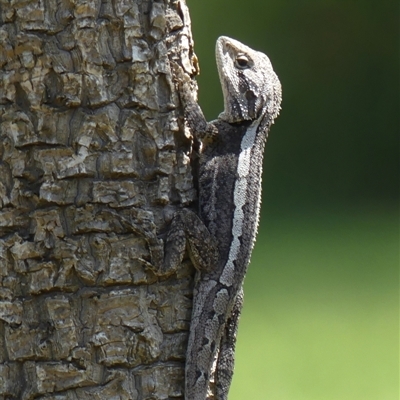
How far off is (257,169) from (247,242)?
0.34 metres

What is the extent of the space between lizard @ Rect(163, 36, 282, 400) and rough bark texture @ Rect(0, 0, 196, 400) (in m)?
0.15

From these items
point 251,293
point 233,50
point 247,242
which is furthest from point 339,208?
point 247,242

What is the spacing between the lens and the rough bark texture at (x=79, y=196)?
8.02 feet

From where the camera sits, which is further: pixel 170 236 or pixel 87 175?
pixel 170 236

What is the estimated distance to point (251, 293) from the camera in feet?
21.3

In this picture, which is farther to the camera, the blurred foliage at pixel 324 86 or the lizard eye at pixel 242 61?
the blurred foliage at pixel 324 86

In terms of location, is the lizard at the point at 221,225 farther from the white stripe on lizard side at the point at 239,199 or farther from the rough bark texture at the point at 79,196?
the rough bark texture at the point at 79,196

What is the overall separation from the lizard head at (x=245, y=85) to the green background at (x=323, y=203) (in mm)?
2495

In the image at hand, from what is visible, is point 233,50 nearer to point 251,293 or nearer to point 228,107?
point 228,107

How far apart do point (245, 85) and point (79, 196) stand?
4.09 ft

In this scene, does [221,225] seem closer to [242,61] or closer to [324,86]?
[242,61]

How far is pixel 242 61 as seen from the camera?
11.6 feet

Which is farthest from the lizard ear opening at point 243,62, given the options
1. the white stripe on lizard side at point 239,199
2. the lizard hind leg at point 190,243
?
the lizard hind leg at point 190,243

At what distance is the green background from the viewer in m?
5.62
